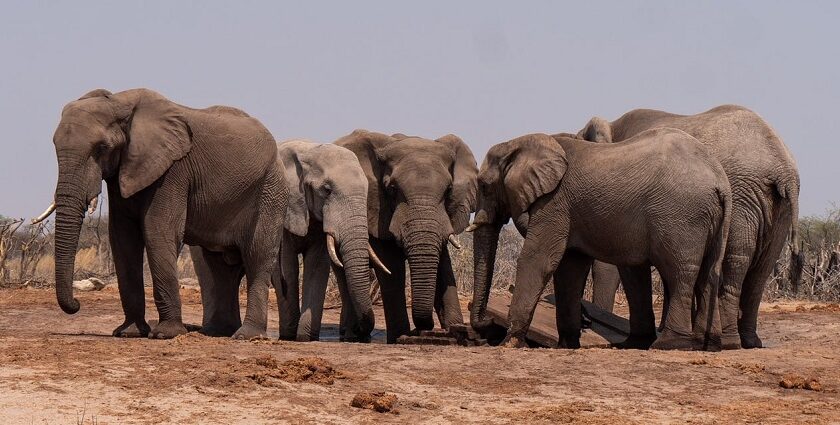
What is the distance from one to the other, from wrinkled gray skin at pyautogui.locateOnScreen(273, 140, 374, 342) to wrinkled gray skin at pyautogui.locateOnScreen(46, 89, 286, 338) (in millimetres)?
513

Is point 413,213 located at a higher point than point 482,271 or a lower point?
higher

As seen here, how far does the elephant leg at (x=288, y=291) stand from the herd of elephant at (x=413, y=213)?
2 centimetres

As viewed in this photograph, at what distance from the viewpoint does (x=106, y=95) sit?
37.2ft

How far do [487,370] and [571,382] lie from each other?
0.66 meters

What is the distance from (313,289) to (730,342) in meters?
3.88

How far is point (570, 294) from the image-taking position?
12727 mm

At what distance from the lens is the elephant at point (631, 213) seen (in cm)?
1183

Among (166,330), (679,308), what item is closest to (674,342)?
(679,308)

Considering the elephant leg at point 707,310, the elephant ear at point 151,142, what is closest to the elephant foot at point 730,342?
the elephant leg at point 707,310

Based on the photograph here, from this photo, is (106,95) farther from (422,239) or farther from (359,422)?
(359,422)

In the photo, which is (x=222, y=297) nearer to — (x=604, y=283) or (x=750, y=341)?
(x=604, y=283)

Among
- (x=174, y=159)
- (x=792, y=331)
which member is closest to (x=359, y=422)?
(x=174, y=159)

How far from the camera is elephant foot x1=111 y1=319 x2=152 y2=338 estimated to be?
1185 centimetres

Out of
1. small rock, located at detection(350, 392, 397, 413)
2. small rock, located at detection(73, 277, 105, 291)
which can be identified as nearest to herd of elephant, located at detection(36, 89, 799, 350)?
small rock, located at detection(350, 392, 397, 413)
